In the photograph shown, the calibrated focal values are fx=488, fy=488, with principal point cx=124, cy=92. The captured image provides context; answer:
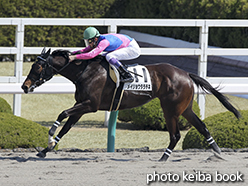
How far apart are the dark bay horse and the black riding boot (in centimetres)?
14

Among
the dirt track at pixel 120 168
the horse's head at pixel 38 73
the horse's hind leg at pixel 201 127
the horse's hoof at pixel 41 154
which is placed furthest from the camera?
the horse's hind leg at pixel 201 127

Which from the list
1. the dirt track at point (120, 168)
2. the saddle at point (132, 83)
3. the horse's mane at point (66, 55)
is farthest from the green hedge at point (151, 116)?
the horse's mane at point (66, 55)

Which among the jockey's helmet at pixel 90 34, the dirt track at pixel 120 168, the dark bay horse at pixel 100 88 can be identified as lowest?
the dirt track at pixel 120 168

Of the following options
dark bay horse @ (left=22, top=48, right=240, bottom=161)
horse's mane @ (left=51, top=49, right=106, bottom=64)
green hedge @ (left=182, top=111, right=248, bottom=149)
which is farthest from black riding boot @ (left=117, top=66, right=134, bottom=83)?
green hedge @ (left=182, top=111, right=248, bottom=149)

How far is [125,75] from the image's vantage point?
5582mm

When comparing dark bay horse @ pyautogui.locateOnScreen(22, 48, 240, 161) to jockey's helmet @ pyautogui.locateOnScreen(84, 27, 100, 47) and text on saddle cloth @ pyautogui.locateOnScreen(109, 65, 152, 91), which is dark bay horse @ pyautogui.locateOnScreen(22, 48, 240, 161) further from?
jockey's helmet @ pyautogui.locateOnScreen(84, 27, 100, 47)

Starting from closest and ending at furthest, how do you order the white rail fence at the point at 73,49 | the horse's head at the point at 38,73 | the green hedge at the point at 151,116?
the horse's head at the point at 38,73
the white rail fence at the point at 73,49
the green hedge at the point at 151,116

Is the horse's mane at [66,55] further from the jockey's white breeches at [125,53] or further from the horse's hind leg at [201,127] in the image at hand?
the horse's hind leg at [201,127]

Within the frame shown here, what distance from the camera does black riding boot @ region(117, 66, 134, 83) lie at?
556 cm

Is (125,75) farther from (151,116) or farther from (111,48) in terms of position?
(151,116)

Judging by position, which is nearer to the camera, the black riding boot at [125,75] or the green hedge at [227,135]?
the black riding boot at [125,75]

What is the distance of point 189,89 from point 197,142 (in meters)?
A: 1.03

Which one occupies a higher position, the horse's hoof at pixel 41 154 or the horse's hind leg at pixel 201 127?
the horse's hind leg at pixel 201 127

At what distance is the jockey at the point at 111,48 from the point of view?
18.1 feet
